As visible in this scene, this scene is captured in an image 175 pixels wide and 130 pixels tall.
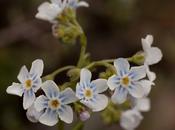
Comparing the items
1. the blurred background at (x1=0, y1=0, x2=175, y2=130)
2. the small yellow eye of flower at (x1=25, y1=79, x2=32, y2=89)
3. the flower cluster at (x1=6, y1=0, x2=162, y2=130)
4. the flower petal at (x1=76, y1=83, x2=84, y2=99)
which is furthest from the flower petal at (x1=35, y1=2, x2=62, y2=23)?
the blurred background at (x1=0, y1=0, x2=175, y2=130)

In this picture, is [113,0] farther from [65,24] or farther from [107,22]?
[65,24]

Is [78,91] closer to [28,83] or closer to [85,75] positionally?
[85,75]

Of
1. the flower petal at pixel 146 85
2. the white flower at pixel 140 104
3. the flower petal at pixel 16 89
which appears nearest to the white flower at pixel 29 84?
the flower petal at pixel 16 89

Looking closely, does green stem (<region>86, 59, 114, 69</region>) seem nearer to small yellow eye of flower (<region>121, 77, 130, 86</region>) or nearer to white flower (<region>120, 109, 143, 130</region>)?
small yellow eye of flower (<region>121, 77, 130, 86</region>)

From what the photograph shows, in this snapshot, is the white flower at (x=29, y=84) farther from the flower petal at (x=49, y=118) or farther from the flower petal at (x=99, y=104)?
the flower petal at (x=99, y=104)

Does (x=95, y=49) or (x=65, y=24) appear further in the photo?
(x=95, y=49)

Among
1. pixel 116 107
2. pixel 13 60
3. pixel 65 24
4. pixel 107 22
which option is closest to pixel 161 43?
pixel 107 22

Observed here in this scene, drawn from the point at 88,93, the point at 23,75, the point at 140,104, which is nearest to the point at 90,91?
the point at 88,93
